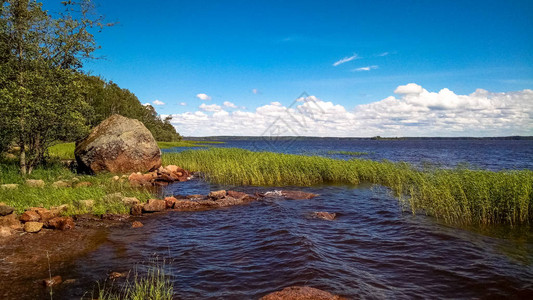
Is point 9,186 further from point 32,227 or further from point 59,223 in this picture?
point 59,223

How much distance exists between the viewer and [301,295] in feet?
20.0

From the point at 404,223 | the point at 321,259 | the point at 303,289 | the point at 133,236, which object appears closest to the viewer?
the point at 303,289

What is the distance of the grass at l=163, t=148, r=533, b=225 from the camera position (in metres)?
12.1

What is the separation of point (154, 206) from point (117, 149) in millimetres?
10741

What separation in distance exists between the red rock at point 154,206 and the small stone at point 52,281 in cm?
665

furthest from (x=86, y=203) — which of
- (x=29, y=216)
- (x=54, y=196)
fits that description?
(x=29, y=216)

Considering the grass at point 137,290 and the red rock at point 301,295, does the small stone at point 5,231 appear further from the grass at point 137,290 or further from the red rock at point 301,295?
the red rock at point 301,295

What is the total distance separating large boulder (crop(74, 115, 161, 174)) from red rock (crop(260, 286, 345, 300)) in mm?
19617

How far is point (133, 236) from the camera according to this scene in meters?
10.4

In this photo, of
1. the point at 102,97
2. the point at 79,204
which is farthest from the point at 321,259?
the point at 102,97

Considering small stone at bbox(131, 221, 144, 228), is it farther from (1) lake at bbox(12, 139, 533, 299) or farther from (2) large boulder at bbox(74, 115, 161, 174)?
(2) large boulder at bbox(74, 115, 161, 174)

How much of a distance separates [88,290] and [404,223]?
11.3 metres

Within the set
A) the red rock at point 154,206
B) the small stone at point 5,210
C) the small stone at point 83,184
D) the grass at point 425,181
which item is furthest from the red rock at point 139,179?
the small stone at point 5,210

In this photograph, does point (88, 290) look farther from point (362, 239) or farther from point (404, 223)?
point (404, 223)
